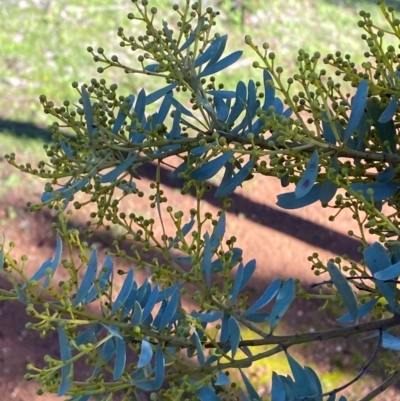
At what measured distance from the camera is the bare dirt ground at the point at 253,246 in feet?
8.22

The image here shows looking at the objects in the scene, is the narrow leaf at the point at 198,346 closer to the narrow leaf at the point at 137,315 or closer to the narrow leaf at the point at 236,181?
the narrow leaf at the point at 137,315

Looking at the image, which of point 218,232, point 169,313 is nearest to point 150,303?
point 169,313

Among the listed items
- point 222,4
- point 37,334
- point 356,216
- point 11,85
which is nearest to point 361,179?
point 356,216

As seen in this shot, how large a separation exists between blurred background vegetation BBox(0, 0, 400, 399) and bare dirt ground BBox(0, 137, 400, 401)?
5 cm

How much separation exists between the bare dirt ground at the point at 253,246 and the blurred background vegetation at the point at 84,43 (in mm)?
51

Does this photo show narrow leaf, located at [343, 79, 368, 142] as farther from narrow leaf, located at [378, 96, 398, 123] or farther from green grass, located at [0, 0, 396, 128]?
green grass, located at [0, 0, 396, 128]

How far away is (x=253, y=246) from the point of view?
346 cm

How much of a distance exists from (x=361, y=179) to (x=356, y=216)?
5 centimetres

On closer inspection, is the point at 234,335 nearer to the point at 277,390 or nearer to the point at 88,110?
the point at 277,390

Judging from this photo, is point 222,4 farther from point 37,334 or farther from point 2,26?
point 37,334

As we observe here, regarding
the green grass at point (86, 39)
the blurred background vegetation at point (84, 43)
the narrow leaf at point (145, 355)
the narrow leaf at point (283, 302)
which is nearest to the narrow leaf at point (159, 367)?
the narrow leaf at point (145, 355)

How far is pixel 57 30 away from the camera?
4.92 metres

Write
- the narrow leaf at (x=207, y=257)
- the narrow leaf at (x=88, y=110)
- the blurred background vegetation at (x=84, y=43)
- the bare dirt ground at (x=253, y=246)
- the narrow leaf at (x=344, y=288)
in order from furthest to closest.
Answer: the blurred background vegetation at (x=84, y=43)
the bare dirt ground at (x=253, y=246)
the narrow leaf at (x=88, y=110)
the narrow leaf at (x=207, y=257)
the narrow leaf at (x=344, y=288)

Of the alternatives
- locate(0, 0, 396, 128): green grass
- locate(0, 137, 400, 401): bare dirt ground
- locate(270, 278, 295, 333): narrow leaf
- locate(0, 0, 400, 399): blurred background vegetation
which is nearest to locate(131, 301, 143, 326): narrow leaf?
locate(270, 278, 295, 333): narrow leaf
